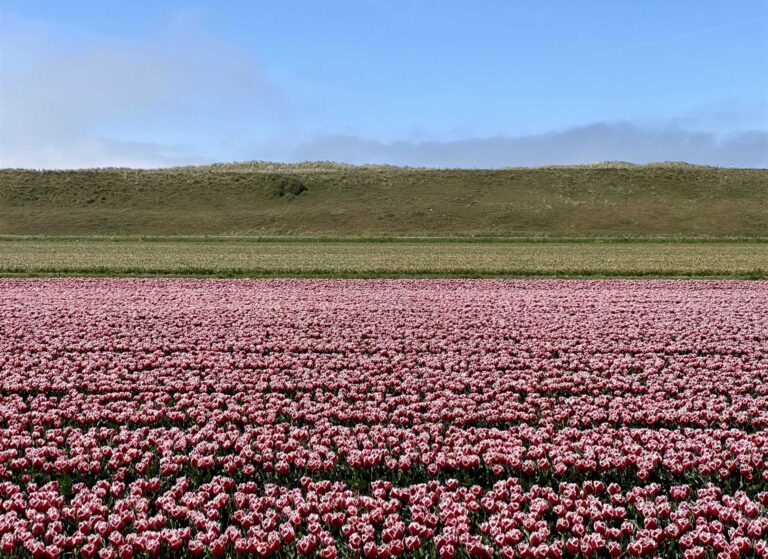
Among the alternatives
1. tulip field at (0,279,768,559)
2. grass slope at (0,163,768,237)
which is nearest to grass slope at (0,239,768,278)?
tulip field at (0,279,768,559)

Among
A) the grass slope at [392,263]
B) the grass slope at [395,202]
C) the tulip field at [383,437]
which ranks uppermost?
the grass slope at [395,202]

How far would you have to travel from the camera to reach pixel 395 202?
280ft

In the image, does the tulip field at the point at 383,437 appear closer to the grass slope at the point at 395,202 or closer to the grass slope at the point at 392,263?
the grass slope at the point at 392,263

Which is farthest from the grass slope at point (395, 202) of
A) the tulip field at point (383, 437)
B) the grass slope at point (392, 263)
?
the tulip field at point (383, 437)

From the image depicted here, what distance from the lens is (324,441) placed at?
8.12 metres

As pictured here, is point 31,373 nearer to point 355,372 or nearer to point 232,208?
point 355,372

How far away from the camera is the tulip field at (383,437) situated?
5961 millimetres

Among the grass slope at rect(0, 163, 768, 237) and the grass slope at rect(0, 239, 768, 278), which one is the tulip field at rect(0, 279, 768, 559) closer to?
the grass slope at rect(0, 239, 768, 278)

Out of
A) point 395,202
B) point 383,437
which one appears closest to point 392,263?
point 383,437

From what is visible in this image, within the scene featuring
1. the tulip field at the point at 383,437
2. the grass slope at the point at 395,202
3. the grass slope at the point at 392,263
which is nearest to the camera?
the tulip field at the point at 383,437

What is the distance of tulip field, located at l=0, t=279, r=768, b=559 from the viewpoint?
5.96 m

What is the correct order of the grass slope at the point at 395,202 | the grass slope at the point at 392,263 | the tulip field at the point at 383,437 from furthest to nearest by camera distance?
the grass slope at the point at 395,202 < the grass slope at the point at 392,263 < the tulip field at the point at 383,437

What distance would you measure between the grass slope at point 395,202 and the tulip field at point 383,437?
53.0 m

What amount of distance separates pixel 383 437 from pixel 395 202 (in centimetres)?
7779
